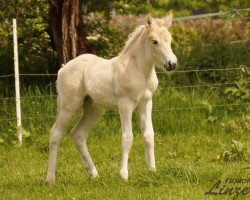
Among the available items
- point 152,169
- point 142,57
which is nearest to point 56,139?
point 152,169

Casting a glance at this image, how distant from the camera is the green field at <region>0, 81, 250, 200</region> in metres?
7.79

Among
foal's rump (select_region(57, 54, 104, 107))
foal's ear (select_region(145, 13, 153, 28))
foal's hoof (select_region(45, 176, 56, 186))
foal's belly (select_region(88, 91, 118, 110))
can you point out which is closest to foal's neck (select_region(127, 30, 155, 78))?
foal's ear (select_region(145, 13, 153, 28))

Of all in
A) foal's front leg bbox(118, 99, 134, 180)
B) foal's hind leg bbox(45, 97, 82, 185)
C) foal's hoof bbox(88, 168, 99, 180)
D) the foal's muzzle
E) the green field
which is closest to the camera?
the green field

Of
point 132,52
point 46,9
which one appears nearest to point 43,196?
point 132,52

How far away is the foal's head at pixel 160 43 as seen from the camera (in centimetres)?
812

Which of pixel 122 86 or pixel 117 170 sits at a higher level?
pixel 122 86

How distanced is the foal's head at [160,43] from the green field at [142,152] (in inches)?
47.2

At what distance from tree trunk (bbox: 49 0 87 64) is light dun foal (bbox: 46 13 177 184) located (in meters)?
3.91

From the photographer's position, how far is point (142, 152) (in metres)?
11.2

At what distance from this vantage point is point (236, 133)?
11.8 m

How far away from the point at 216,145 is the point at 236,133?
0.69 meters

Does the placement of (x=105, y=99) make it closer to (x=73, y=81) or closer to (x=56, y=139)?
(x=73, y=81)

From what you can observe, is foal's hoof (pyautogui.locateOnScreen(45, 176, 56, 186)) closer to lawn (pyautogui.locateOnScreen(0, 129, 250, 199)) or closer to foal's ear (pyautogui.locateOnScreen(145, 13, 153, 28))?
lawn (pyautogui.locateOnScreen(0, 129, 250, 199))

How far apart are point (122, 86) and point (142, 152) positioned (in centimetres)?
307
